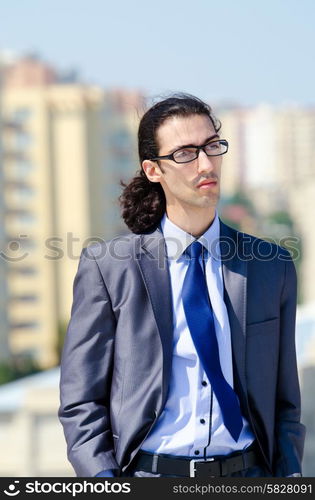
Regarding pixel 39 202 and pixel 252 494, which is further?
pixel 39 202

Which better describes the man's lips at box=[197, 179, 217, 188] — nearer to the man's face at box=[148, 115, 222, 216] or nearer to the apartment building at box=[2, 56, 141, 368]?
the man's face at box=[148, 115, 222, 216]

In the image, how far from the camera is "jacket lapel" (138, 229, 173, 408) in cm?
189

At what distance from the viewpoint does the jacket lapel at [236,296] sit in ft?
6.32

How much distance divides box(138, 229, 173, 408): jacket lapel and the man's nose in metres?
0.19

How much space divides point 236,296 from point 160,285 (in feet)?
0.52

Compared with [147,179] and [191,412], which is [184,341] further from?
[147,179]

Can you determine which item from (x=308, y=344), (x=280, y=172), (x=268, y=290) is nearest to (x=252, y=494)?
(x=268, y=290)

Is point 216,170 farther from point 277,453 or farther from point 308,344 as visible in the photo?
point 308,344

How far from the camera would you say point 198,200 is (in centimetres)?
196

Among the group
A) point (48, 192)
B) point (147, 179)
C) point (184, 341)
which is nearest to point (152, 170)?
point (147, 179)

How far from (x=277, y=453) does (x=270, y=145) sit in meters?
115

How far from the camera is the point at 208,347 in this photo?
1896 mm

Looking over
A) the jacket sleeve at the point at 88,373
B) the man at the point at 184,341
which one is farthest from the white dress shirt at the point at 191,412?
the jacket sleeve at the point at 88,373

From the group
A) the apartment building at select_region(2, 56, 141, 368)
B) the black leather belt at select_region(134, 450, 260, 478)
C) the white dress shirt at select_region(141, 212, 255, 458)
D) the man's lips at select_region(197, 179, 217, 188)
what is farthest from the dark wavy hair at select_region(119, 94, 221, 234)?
the apartment building at select_region(2, 56, 141, 368)
